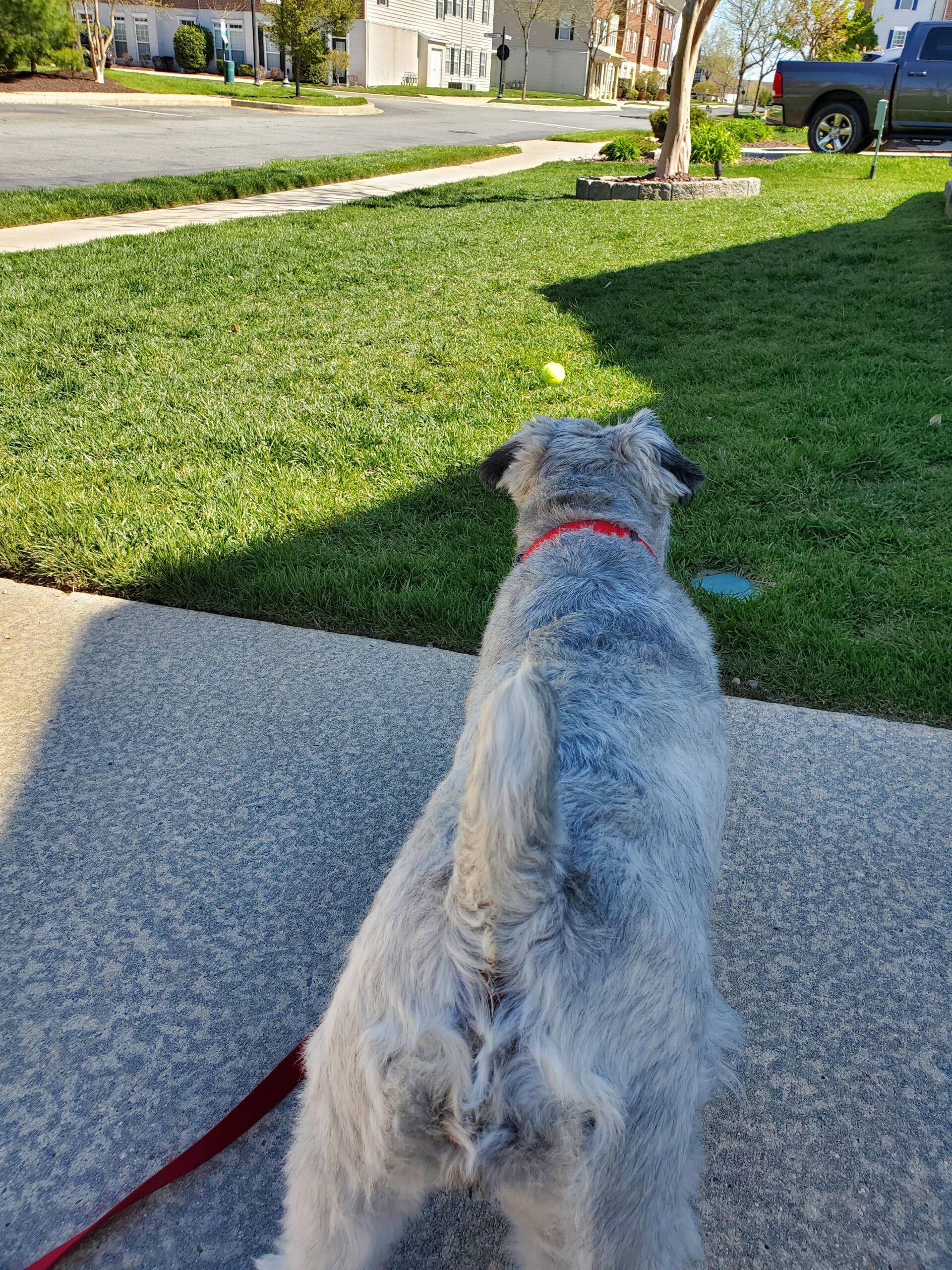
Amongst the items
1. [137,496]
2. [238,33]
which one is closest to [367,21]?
[238,33]

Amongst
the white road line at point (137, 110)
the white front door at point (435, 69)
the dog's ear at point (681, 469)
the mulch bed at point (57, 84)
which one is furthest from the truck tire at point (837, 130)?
the white front door at point (435, 69)

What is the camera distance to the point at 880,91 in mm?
18375

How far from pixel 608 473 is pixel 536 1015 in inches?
77.2

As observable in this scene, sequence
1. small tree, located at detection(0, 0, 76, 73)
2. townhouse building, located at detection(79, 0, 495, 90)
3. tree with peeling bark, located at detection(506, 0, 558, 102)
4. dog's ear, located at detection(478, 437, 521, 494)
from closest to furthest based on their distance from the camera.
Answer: dog's ear, located at detection(478, 437, 521, 494) < small tree, located at detection(0, 0, 76, 73) < townhouse building, located at detection(79, 0, 495, 90) < tree with peeling bark, located at detection(506, 0, 558, 102)

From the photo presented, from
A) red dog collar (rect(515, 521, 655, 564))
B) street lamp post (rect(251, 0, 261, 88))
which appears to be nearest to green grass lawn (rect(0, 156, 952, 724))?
red dog collar (rect(515, 521, 655, 564))

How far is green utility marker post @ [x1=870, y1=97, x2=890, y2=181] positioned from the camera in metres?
16.9

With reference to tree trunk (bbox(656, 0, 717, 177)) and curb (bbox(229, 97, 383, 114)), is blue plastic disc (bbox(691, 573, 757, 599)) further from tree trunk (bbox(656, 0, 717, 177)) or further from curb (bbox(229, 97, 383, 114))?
curb (bbox(229, 97, 383, 114))

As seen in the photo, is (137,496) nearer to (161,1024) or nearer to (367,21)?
(161,1024)

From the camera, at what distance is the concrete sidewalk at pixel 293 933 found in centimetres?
191

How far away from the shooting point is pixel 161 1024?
2.27 m

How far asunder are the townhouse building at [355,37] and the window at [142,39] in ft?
0.10

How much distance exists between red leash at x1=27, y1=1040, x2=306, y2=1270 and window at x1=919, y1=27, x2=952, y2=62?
73.8 feet

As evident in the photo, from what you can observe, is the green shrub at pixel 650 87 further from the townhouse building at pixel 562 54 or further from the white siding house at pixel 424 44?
the white siding house at pixel 424 44

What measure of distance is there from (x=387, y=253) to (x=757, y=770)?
384 inches
